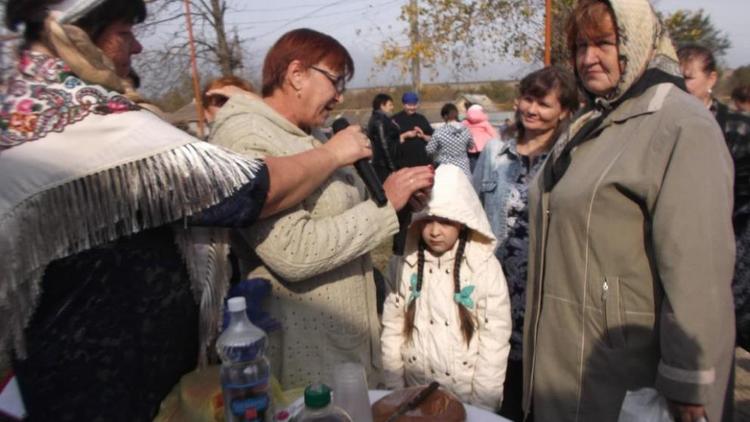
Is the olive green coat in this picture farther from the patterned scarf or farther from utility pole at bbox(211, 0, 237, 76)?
utility pole at bbox(211, 0, 237, 76)

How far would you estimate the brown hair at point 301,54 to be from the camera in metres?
1.74

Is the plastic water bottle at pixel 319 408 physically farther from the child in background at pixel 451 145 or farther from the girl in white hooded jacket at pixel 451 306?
the child in background at pixel 451 145

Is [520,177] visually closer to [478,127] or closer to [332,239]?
[332,239]

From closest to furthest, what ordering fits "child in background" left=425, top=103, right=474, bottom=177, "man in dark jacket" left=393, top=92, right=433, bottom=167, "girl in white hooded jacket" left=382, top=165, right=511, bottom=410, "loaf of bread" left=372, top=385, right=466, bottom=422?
1. "loaf of bread" left=372, top=385, right=466, bottom=422
2. "girl in white hooded jacket" left=382, top=165, right=511, bottom=410
3. "child in background" left=425, top=103, right=474, bottom=177
4. "man in dark jacket" left=393, top=92, right=433, bottom=167

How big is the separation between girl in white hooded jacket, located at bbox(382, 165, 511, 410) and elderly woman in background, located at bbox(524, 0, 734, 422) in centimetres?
31

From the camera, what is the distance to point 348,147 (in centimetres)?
163

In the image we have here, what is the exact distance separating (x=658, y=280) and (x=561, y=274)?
0.92 ft

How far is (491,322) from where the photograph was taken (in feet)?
7.18

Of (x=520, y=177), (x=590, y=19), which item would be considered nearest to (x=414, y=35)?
(x=520, y=177)

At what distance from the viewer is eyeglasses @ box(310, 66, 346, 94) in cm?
175

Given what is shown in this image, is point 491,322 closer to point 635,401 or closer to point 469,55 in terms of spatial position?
point 635,401

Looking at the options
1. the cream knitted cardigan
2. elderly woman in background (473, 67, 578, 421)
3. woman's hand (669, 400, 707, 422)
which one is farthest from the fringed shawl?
elderly woman in background (473, 67, 578, 421)

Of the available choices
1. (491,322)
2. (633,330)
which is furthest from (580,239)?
(491,322)

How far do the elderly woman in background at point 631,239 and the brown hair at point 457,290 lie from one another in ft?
1.22
